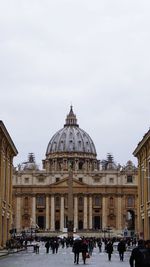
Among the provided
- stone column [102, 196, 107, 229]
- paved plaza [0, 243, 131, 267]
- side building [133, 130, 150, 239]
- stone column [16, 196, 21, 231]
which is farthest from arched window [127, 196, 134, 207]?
paved plaza [0, 243, 131, 267]

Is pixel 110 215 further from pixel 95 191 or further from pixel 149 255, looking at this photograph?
pixel 149 255

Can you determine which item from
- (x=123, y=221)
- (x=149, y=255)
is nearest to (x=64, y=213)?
(x=123, y=221)

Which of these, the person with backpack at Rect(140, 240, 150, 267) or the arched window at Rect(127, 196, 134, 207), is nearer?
the person with backpack at Rect(140, 240, 150, 267)

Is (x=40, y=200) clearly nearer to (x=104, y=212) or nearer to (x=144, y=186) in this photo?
(x=104, y=212)

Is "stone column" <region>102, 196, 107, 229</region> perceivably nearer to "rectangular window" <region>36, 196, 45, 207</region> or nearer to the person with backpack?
"rectangular window" <region>36, 196, 45, 207</region>

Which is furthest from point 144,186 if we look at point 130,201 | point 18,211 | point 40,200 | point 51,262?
point 40,200

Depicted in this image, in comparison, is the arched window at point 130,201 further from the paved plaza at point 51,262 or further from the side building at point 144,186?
the paved plaza at point 51,262

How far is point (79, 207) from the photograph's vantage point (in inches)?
6540

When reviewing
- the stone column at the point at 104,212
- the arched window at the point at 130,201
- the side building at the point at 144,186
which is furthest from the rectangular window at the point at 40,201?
the side building at the point at 144,186

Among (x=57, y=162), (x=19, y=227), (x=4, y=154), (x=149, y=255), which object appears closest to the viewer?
(x=149, y=255)

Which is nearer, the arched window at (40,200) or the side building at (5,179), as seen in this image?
the side building at (5,179)

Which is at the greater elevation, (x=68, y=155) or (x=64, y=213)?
(x=68, y=155)

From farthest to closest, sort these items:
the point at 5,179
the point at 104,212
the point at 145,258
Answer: the point at 104,212
the point at 5,179
the point at 145,258

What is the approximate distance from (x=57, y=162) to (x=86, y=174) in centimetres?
3192
